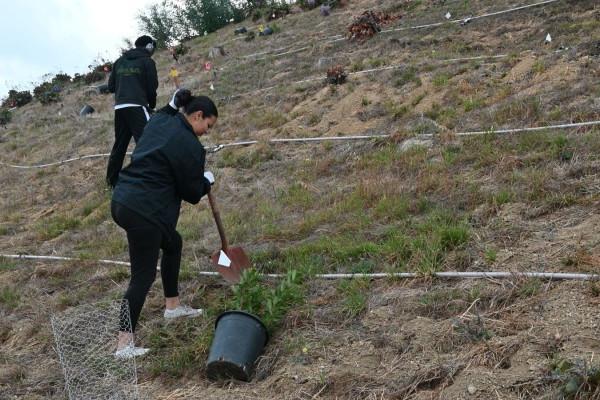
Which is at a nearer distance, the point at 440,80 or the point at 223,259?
the point at 223,259

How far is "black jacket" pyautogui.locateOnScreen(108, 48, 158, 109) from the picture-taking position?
5723 mm

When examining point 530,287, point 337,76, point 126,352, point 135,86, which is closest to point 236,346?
point 126,352

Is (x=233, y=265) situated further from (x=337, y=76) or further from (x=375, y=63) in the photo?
→ (x=375, y=63)

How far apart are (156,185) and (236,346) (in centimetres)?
98

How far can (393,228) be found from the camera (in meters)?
4.28

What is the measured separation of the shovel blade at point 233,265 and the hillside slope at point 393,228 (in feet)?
0.52

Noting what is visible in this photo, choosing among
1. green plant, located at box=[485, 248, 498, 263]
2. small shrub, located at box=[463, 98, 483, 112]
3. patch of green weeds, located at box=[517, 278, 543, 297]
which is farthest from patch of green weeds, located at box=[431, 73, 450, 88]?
patch of green weeds, located at box=[517, 278, 543, 297]

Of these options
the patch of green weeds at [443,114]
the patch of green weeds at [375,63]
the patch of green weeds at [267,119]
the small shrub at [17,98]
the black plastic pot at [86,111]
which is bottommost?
the patch of green weeds at [443,114]

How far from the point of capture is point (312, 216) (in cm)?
500

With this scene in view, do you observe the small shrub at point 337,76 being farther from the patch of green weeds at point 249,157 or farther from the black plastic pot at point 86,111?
the black plastic pot at point 86,111

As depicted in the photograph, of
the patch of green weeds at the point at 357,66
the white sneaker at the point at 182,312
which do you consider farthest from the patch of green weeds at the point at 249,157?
the white sneaker at the point at 182,312

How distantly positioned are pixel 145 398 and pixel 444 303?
169 cm

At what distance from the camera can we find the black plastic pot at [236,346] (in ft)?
9.99

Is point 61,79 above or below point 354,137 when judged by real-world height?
above
